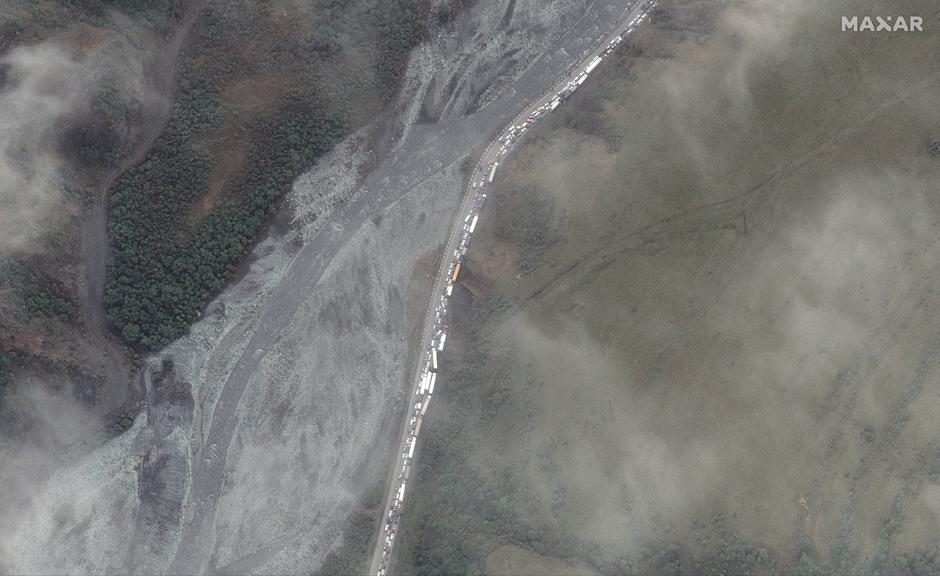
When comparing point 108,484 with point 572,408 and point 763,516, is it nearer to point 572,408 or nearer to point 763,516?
point 572,408

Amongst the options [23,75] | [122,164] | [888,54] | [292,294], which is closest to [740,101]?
[888,54]

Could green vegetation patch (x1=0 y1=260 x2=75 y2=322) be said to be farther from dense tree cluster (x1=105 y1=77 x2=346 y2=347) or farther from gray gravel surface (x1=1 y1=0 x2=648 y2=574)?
gray gravel surface (x1=1 y1=0 x2=648 y2=574)

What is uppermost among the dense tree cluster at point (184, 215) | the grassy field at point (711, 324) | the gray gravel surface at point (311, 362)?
the dense tree cluster at point (184, 215)
